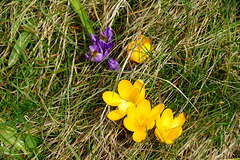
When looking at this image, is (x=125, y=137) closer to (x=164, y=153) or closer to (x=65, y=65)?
(x=164, y=153)

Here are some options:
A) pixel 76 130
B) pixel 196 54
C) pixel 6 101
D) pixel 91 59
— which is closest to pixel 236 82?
pixel 196 54

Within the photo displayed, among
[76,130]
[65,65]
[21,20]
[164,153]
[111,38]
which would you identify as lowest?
[164,153]

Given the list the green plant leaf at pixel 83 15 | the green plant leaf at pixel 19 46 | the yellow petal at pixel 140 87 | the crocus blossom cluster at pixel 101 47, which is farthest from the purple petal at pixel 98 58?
the green plant leaf at pixel 19 46

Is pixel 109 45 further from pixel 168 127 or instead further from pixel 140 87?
pixel 168 127

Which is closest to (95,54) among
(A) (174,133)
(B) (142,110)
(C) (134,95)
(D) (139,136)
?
(C) (134,95)

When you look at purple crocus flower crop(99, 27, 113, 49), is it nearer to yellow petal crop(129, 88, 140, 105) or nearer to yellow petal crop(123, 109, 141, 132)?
yellow petal crop(129, 88, 140, 105)

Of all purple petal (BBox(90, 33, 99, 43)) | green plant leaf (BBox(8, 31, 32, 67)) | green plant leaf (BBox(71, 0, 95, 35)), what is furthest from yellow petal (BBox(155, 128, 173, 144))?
green plant leaf (BBox(8, 31, 32, 67))

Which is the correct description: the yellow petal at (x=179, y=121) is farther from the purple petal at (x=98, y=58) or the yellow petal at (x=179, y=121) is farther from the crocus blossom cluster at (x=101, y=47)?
the purple petal at (x=98, y=58)
